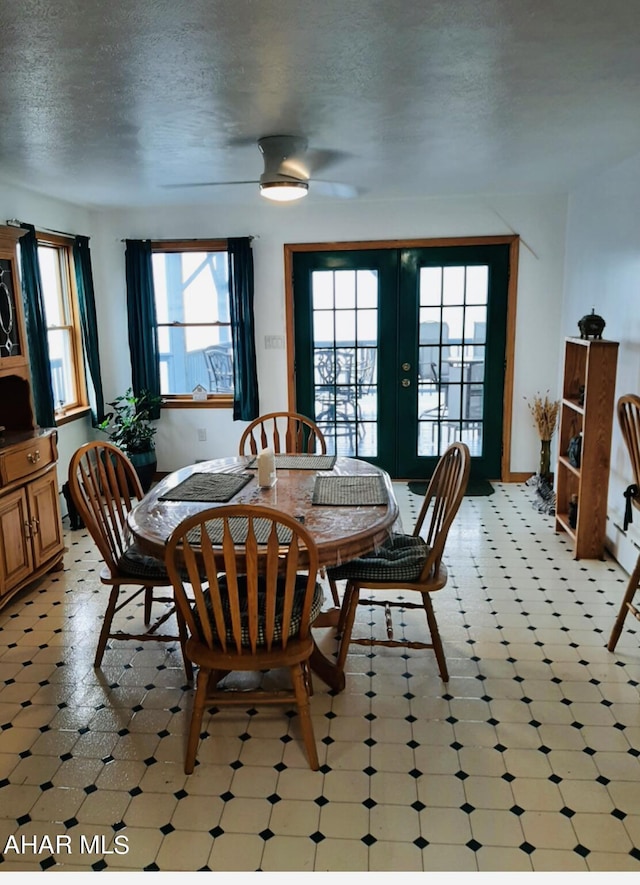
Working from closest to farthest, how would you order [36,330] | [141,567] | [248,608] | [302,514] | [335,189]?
[248,608] < [302,514] < [141,567] < [36,330] < [335,189]

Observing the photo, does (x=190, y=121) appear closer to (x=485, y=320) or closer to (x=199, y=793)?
(x=199, y=793)

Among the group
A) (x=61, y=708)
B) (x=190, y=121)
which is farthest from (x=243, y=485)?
(x=190, y=121)

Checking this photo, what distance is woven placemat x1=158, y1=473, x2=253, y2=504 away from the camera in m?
2.91

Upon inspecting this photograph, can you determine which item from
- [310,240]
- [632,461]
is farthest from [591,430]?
[310,240]

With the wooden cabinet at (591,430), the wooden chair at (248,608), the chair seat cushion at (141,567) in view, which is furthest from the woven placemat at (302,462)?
the wooden cabinet at (591,430)

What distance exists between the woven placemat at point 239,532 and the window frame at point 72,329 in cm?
296

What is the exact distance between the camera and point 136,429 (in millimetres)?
5441

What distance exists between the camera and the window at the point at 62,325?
512 cm

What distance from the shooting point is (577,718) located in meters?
2.55

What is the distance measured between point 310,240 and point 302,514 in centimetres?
345

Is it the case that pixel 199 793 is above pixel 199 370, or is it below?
below

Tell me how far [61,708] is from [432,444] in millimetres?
3887

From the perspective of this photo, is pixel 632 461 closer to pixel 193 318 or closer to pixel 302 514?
pixel 302 514

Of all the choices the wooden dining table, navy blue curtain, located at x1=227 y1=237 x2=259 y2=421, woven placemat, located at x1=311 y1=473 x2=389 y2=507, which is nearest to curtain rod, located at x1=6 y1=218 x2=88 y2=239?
navy blue curtain, located at x1=227 y1=237 x2=259 y2=421
